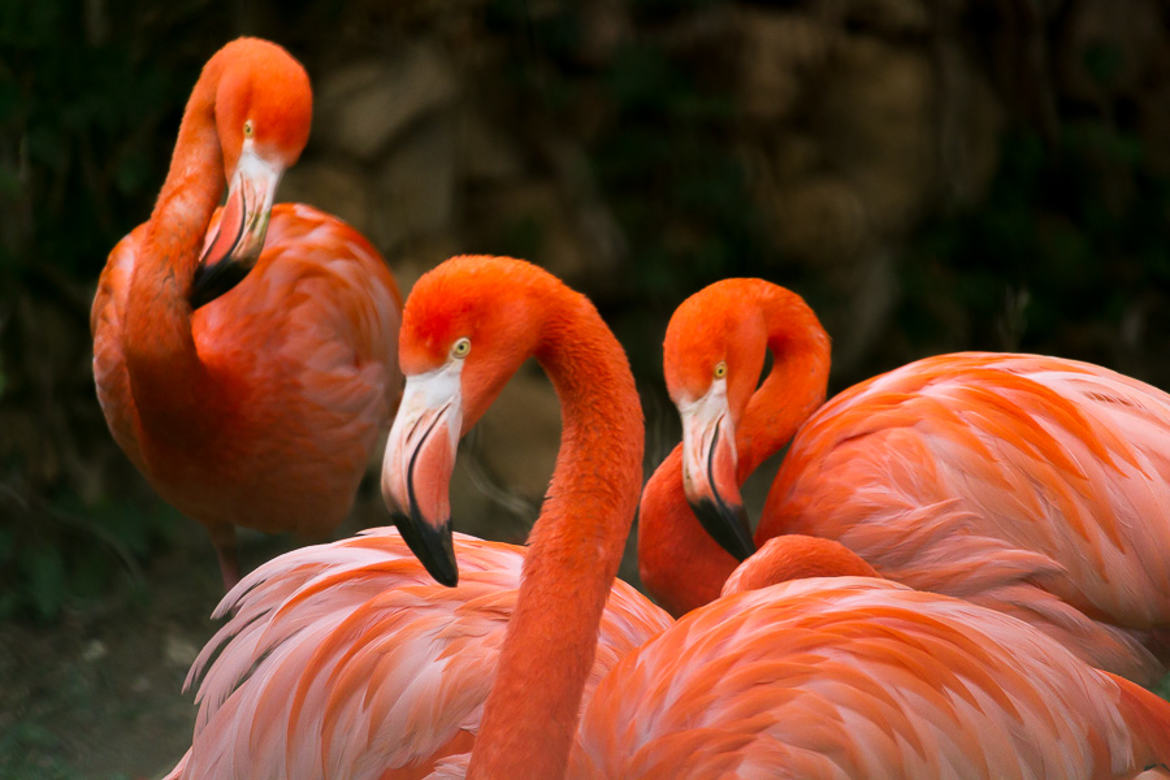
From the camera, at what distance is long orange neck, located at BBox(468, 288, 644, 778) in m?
1.65

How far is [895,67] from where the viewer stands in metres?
5.38

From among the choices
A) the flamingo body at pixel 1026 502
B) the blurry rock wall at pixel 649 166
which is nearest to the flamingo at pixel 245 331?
the blurry rock wall at pixel 649 166

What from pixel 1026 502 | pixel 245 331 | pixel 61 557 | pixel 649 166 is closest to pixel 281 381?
pixel 245 331

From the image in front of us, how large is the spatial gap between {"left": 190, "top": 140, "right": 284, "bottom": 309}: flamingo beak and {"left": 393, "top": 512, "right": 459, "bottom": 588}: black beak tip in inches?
49.7

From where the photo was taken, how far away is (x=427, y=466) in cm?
164

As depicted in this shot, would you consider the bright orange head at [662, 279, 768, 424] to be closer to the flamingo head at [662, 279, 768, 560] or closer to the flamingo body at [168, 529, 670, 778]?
the flamingo head at [662, 279, 768, 560]

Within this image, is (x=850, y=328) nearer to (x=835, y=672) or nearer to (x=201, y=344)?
(x=201, y=344)

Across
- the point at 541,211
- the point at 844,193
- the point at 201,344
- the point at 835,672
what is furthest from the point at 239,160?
the point at 844,193

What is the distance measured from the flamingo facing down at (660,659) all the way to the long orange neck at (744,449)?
2.77 ft

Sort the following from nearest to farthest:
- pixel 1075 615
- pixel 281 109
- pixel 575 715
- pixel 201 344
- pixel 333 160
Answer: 1. pixel 575 715
2. pixel 1075 615
3. pixel 281 109
4. pixel 201 344
5. pixel 333 160

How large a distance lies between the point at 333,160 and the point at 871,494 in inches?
107

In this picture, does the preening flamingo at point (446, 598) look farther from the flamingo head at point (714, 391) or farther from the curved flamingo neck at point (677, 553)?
the curved flamingo neck at point (677, 553)

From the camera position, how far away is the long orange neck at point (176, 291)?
2.74 metres

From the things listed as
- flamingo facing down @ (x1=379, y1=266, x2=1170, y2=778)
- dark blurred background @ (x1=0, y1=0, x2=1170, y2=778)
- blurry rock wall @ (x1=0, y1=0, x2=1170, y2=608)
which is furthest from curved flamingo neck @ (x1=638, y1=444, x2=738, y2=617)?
blurry rock wall @ (x1=0, y1=0, x2=1170, y2=608)
